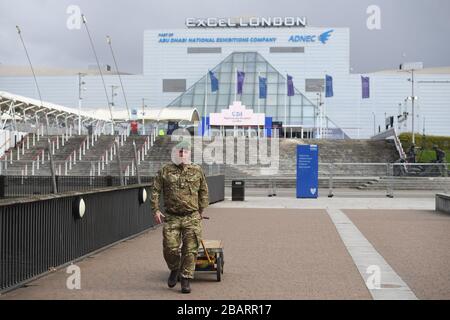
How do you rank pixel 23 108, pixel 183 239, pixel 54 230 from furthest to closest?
pixel 23 108
pixel 54 230
pixel 183 239

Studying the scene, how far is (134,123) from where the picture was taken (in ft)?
219

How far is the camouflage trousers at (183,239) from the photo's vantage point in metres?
8.65

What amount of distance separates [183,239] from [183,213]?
30 centimetres

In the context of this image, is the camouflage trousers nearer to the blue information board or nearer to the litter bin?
the litter bin

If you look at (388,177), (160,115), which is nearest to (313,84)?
(160,115)

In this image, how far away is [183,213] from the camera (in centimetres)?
873

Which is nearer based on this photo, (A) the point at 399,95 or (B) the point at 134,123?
(B) the point at 134,123

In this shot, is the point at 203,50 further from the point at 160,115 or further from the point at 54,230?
the point at 54,230

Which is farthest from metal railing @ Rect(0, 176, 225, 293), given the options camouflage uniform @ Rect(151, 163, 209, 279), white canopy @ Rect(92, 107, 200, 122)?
white canopy @ Rect(92, 107, 200, 122)

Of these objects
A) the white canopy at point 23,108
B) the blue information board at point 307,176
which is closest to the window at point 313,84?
the white canopy at point 23,108
